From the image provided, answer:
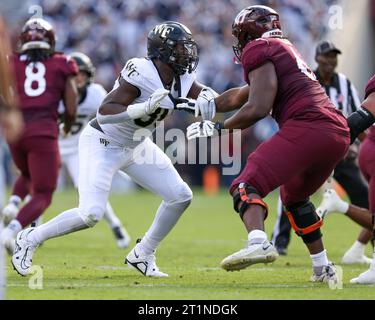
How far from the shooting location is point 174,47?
227 inches

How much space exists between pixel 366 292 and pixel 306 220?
A: 670mm

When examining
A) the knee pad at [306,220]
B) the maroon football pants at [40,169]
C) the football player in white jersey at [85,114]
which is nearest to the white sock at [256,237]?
the knee pad at [306,220]

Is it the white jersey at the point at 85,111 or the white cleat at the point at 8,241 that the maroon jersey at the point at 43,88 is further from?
the white jersey at the point at 85,111

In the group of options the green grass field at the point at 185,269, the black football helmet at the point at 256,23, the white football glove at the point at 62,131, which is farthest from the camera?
the white football glove at the point at 62,131

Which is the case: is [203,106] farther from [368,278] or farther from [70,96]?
[70,96]

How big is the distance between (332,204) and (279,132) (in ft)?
7.51

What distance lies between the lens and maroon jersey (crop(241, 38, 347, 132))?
17.4 ft

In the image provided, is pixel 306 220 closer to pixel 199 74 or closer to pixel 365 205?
pixel 365 205

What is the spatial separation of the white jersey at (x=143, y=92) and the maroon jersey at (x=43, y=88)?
1.72 meters

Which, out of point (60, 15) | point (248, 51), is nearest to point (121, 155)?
point (248, 51)

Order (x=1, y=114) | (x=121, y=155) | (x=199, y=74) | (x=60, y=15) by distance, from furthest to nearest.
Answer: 1. (x=60, y=15)
2. (x=199, y=74)
3. (x=121, y=155)
4. (x=1, y=114)

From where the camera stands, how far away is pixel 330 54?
7801 mm

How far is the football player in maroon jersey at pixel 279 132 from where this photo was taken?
5164mm

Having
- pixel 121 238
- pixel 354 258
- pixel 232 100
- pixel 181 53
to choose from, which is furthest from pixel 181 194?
pixel 121 238
